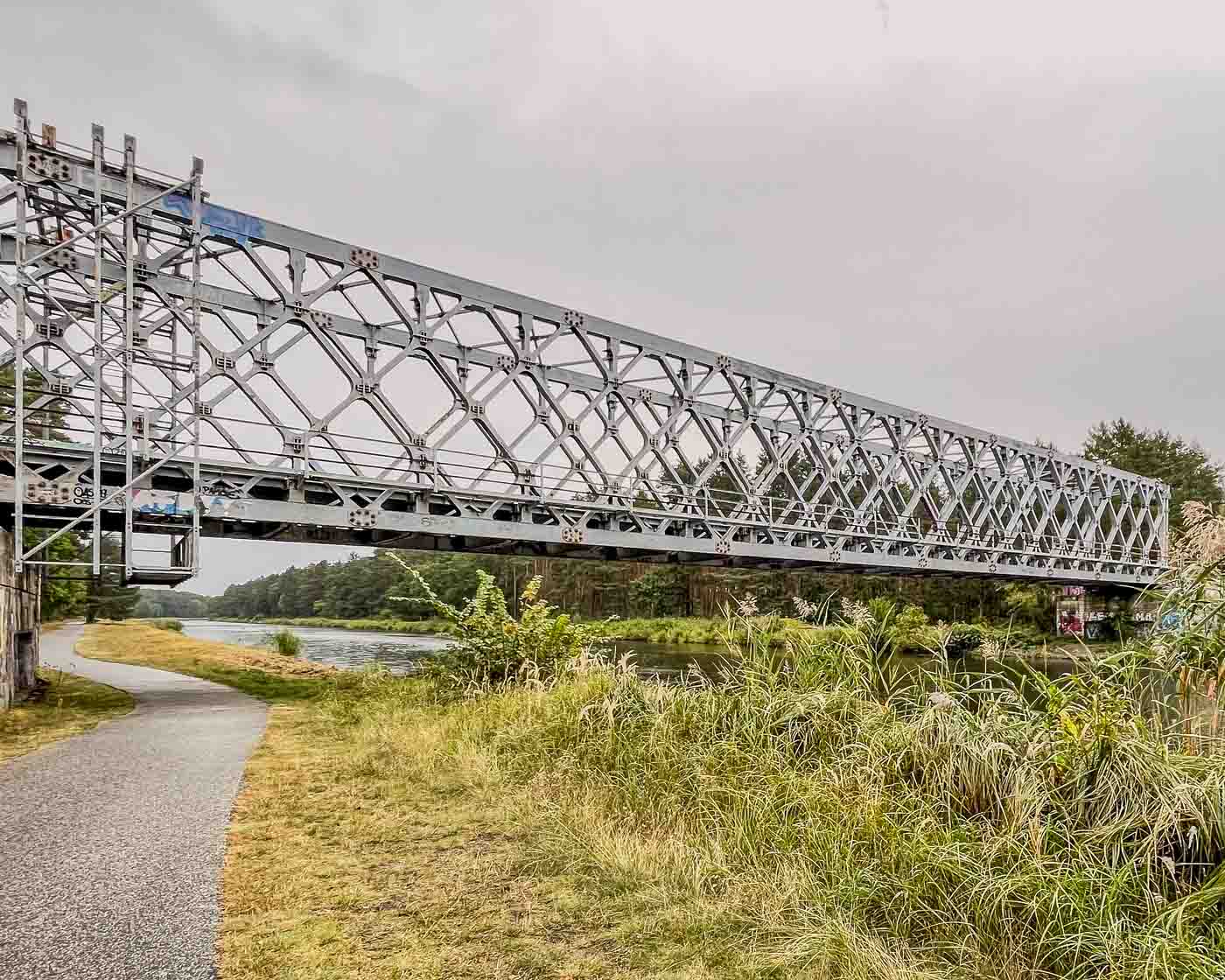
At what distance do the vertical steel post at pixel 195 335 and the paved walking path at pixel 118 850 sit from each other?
4044 mm

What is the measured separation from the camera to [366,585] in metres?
102

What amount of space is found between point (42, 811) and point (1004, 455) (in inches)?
1762

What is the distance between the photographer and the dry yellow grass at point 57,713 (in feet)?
29.0

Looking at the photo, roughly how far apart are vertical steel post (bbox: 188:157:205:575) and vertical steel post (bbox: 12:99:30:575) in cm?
230

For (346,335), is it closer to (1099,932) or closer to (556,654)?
(556,654)

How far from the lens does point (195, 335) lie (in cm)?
1317

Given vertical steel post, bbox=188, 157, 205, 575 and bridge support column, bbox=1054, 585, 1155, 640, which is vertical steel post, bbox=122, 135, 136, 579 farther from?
bridge support column, bbox=1054, 585, 1155, 640

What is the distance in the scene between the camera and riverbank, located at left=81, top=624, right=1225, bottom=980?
365cm

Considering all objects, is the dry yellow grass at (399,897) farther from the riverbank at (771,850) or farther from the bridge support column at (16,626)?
the bridge support column at (16,626)

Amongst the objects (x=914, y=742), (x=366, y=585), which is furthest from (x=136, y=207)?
(x=366, y=585)

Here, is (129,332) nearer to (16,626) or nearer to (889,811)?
(16,626)

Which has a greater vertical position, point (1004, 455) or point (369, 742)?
point (1004, 455)

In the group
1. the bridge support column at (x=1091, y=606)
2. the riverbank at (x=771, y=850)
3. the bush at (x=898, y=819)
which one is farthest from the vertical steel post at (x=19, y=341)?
the bridge support column at (x=1091, y=606)

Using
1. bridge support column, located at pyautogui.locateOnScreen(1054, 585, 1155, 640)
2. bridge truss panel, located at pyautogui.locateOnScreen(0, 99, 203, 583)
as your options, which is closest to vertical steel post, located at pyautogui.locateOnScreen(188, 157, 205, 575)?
bridge truss panel, located at pyautogui.locateOnScreen(0, 99, 203, 583)
